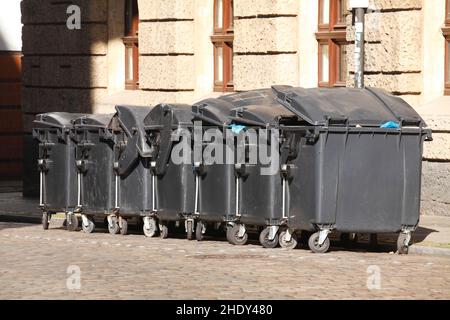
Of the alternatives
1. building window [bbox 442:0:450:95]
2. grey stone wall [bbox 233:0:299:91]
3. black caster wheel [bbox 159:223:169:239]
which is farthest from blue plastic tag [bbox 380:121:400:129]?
grey stone wall [bbox 233:0:299:91]

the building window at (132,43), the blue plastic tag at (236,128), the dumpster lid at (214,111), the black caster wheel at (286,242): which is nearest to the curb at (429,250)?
the black caster wheel at (286,242)

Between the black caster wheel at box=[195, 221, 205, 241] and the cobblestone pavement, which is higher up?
the black caster wheel at box=[195, 221, 205, 241]

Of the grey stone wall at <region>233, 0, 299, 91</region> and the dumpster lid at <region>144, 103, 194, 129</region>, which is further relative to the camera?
the grey stone wall at <region>233, 0, 299, 91</region>

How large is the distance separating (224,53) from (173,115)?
22.7 feet

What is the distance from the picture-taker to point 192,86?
1037 inches

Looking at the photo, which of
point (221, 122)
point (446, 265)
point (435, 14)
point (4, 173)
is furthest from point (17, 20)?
point (446, 265)

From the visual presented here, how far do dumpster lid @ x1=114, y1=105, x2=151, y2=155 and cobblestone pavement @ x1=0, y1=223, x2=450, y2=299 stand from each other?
139cm

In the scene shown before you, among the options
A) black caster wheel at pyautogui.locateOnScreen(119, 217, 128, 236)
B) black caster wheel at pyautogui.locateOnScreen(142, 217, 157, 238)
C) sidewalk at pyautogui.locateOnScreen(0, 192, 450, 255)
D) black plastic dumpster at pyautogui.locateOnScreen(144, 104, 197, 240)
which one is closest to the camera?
sidewalk at pyautogui.locateOnScreen(0, 192, 450, 255)

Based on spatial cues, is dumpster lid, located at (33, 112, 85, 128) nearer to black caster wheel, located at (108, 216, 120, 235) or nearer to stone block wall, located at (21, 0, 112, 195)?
black caster wheel, located at (108, 216, 120, 235)

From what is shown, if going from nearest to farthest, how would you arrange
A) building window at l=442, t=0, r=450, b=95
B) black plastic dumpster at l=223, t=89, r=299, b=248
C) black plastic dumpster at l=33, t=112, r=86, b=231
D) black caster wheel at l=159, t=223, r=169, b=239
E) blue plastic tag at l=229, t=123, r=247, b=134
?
black plastic dumpster at l=223, t=89, r=299, b=248 → blue plastic tag at l=229, t=123, r=247, b=134 → black caster wheel at l=159, t=223, r=169, b=239 → black plastic dumpster at l=33, t=112, r=86, b=231 → building window at l=442, t=0, r=450, b=95

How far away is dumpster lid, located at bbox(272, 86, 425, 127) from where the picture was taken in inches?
686

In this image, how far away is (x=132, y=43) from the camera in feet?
93.8

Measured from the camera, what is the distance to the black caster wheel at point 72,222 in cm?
2147
